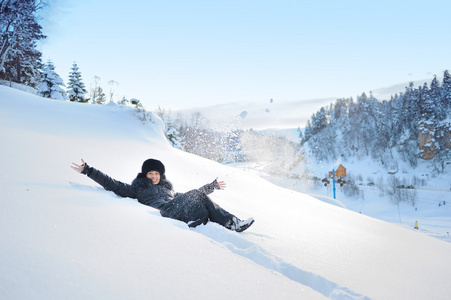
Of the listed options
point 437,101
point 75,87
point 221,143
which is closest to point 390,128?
point 437,101

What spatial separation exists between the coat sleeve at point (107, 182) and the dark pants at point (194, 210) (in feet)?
2.31

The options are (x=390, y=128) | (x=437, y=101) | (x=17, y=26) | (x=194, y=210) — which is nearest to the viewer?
(x=194, y=210)

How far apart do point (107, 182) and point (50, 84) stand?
2929 centimetres

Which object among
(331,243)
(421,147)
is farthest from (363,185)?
(331,243)

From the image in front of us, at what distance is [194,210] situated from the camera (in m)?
3.37

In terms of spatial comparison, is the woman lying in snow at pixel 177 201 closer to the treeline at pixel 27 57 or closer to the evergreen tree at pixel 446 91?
the treeline at pixel 27 57

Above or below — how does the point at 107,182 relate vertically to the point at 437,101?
below

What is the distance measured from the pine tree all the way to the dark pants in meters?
31.3

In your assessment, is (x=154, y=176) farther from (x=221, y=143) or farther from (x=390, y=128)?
Result: (x=390, y=128)

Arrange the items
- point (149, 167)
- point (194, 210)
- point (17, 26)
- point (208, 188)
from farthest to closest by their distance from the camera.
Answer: point (17, 26) < point (149, 167) < point (208, 188) < point (194, 210)

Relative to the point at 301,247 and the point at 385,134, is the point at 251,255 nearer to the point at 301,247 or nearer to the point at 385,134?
the point at 301,247

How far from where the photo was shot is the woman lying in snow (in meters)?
3.33

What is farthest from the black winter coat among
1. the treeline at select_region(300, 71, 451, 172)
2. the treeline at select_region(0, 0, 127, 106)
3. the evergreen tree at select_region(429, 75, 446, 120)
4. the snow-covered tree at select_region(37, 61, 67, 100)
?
the evergreen tree at select_region(429, 75, 446, 120)

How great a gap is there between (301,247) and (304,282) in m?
0.91
